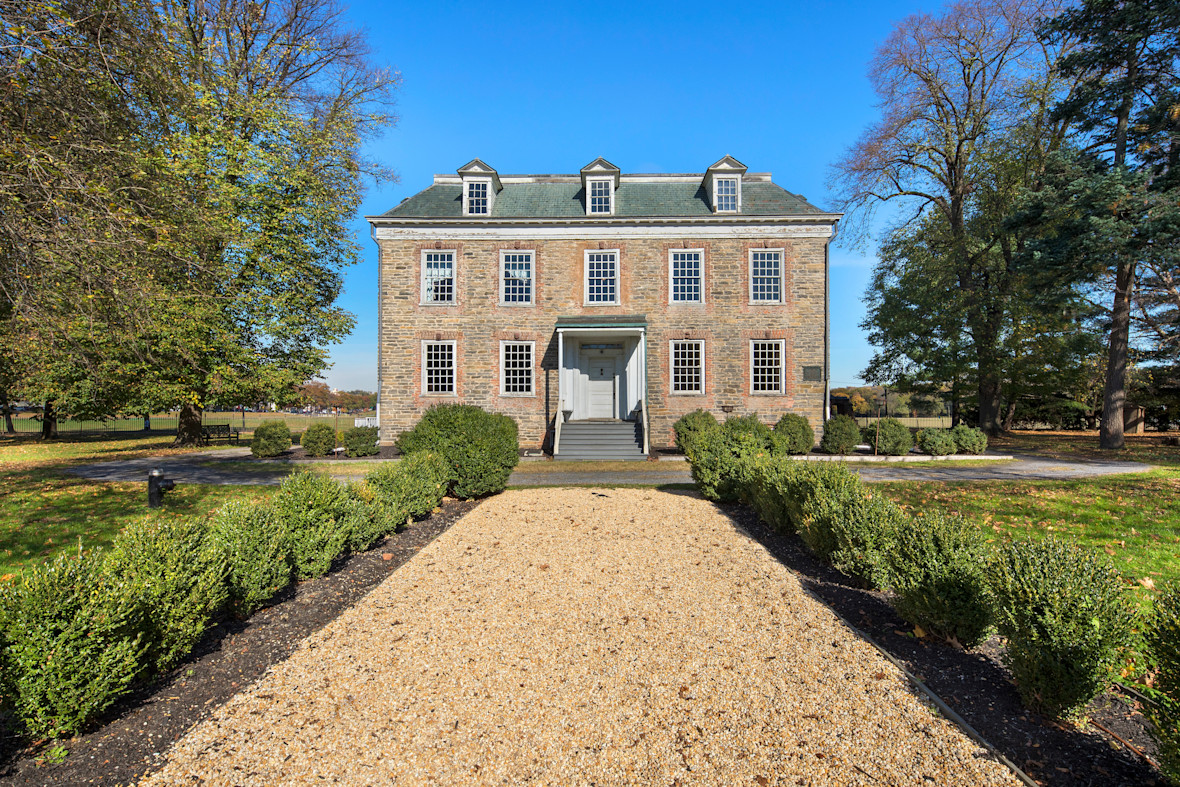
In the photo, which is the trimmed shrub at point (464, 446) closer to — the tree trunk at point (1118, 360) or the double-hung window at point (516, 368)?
the double-hung window at point (516, 368)

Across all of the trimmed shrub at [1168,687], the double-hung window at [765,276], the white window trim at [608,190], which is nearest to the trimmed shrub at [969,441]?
the double-hung window at [765,276]

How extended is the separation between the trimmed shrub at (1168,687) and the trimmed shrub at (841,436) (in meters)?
15.6

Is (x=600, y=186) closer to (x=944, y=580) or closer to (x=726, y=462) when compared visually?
(x=726, y=462)

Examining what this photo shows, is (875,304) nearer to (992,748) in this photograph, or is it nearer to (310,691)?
(992,748)

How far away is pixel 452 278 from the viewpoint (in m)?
19.6

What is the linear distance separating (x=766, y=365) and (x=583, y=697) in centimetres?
1775

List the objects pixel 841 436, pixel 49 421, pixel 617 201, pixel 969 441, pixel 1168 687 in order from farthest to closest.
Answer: pixel 49 421 → pixel 617 201 → pixel 841 436 → pixel 969 441 → pixel 1168 687

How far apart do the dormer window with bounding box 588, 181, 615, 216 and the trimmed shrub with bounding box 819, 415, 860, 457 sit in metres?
11.8

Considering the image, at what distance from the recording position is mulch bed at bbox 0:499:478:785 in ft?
8.87

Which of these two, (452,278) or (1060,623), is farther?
(452,278)

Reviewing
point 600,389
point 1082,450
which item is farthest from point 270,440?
point 1082,450

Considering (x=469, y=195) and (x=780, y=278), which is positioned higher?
(x=469, y=195)

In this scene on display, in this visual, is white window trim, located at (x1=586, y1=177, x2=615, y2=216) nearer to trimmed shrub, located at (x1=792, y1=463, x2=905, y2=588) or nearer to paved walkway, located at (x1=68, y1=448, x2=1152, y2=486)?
paved walkway, located at (x1=68, y1=448, x2=1152, y2=486)

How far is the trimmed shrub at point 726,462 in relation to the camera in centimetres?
942
